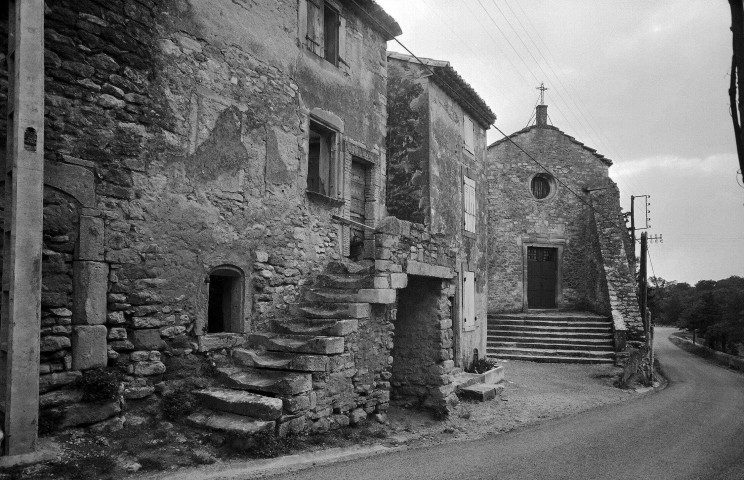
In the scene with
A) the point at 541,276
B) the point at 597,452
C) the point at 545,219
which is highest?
the point at 545,219

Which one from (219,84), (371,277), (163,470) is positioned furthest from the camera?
(371,277)

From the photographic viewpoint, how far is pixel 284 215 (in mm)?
7816

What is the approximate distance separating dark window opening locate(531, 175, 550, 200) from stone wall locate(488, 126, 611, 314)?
29 centimetres

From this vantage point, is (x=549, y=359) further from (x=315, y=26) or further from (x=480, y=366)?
(x=315, y=26)

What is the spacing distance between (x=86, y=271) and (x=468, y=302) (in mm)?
9798

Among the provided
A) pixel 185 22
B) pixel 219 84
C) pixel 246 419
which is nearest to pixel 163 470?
pixel 246 419

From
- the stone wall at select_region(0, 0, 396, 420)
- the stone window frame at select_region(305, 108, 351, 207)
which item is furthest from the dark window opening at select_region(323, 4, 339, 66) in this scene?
the stone window frame at select_region(305, 108, 351, 207)

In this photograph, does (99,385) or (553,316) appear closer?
(99,385)

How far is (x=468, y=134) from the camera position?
1409cm

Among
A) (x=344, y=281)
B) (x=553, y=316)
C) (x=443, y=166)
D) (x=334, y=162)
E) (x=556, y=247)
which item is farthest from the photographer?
(x=556, y=247)

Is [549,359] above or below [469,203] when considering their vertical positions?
below

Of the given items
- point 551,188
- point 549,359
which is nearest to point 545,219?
point 551,188

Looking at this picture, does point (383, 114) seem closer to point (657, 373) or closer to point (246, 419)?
point (246, 419)

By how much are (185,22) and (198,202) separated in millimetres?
2255
